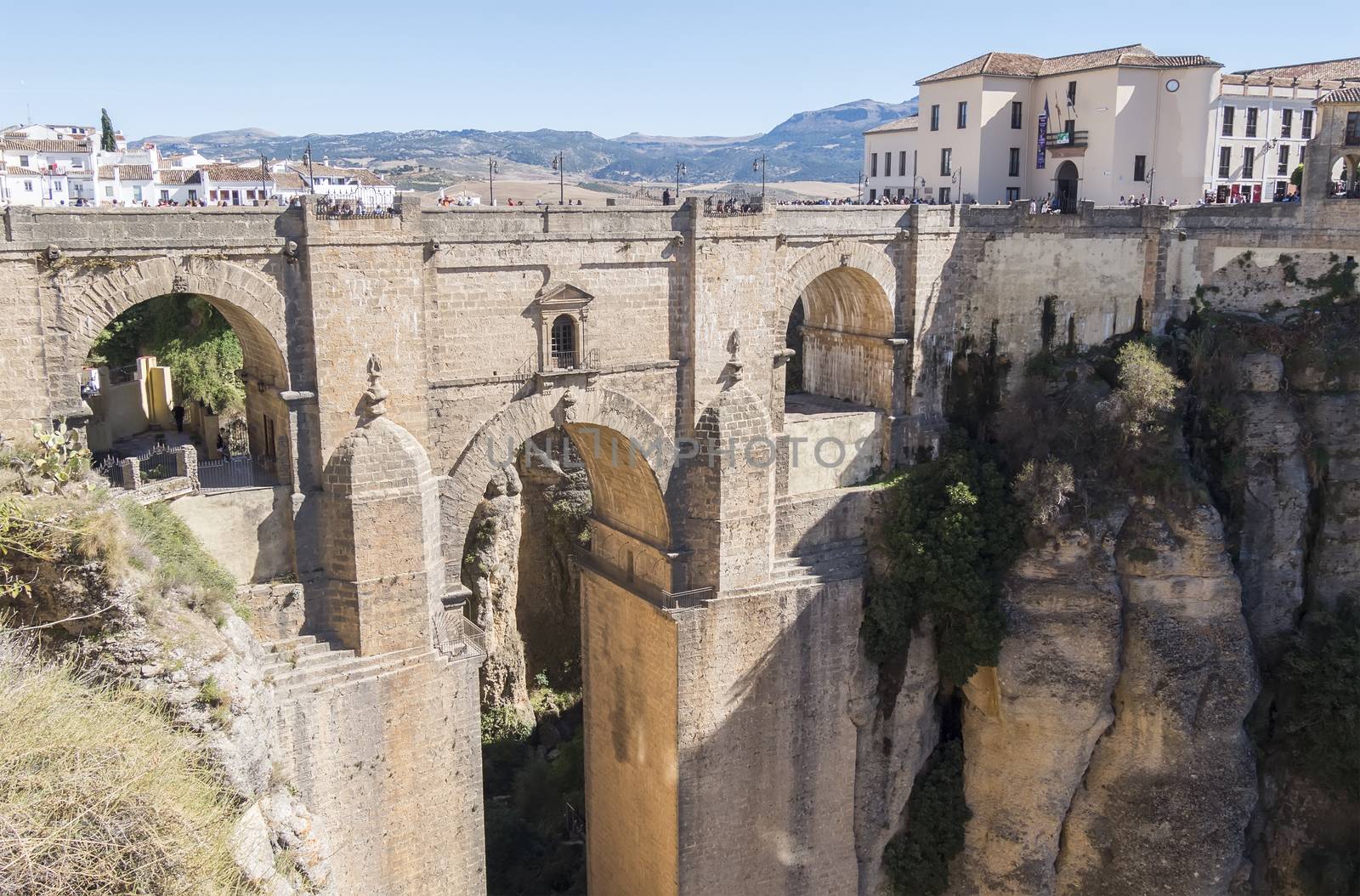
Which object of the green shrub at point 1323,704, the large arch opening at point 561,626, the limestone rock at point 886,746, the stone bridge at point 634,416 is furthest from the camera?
the limestone rock at point 886,746

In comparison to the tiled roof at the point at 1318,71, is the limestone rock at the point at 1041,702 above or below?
below

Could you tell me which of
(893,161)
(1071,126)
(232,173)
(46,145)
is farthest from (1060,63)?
(46,145)

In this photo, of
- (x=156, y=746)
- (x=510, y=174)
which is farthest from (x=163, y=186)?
(x=156, y=746)

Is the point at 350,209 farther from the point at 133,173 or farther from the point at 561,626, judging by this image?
the point at 133,173

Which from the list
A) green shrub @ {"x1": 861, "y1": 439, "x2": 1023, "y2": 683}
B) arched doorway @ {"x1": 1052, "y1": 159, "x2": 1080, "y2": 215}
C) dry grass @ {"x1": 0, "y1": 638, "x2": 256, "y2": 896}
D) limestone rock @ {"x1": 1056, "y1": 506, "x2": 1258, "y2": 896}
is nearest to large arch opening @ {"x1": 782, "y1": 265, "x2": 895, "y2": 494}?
green shrub @ {"x1": 861, "y1": 439, "x2": 1023, "y2": 683}

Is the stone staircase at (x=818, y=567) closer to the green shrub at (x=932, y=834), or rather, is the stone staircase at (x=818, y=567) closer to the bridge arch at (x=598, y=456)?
the bridge arch at (x=598, y=456)

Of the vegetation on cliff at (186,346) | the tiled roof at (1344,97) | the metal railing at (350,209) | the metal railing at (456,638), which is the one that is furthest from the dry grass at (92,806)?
the tiled roof at (1344,97)

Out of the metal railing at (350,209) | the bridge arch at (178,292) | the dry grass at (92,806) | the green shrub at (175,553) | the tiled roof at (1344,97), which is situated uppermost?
the tiled roof at (1344,97)

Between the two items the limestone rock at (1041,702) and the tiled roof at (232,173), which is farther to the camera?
the tiled roof at (232,173)
